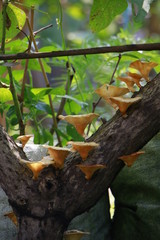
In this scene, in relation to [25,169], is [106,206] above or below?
below

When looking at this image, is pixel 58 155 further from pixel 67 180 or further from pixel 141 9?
pixel 141 9

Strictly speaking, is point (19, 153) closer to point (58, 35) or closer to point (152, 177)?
point (152, 177)

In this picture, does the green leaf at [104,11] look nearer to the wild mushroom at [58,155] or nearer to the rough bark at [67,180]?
the rough bark at [67,180]

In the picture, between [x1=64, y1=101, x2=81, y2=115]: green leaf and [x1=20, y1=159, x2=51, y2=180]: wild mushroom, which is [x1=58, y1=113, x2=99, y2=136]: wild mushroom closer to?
[x1=20, y1=159, x2=51, y2=180]: wild mushroom

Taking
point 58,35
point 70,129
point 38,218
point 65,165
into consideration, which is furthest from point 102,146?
point 58,35

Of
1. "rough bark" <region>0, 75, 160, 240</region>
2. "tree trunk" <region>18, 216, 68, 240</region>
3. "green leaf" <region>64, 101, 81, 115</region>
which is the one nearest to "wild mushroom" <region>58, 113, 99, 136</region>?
"rough bark" <region>0, 75, 160, 240</region>
